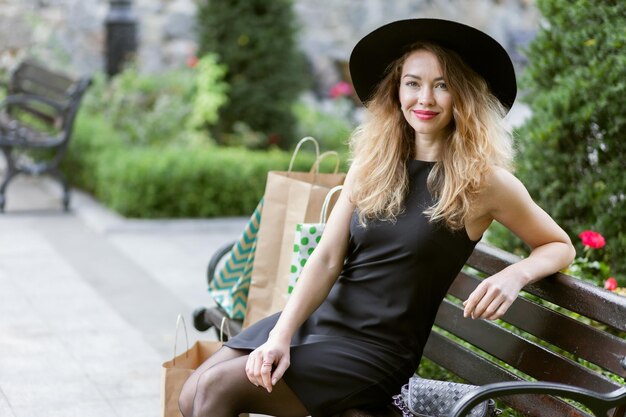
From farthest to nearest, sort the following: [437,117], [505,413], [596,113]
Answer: [596,113], [505,413], [437,117]

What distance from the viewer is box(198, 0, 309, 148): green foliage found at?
10.5 metres

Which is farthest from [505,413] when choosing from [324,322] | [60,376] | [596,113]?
[60,376]

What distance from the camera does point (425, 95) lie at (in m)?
3.04

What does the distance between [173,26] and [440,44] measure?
1091 cm

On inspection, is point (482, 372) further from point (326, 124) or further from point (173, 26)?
point (173, 26)

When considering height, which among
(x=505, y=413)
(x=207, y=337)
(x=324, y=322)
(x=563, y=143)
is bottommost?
(x=207, y=337)

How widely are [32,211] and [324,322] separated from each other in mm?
5791

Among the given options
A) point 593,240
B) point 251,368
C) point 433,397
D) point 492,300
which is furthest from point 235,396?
point 593,240

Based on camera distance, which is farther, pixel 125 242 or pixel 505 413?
pixel 125 242

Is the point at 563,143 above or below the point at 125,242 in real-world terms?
above

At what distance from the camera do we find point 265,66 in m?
10.7

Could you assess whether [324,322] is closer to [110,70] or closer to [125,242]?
[125,242]

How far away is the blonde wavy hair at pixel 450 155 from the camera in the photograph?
2959 mm

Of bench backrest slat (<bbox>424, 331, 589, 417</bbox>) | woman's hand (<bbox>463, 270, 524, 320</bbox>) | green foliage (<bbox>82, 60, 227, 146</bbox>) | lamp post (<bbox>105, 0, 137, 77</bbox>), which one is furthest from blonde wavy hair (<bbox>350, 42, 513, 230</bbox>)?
lamp post (<bbox>105, 0, 137, 77</bbox>)
